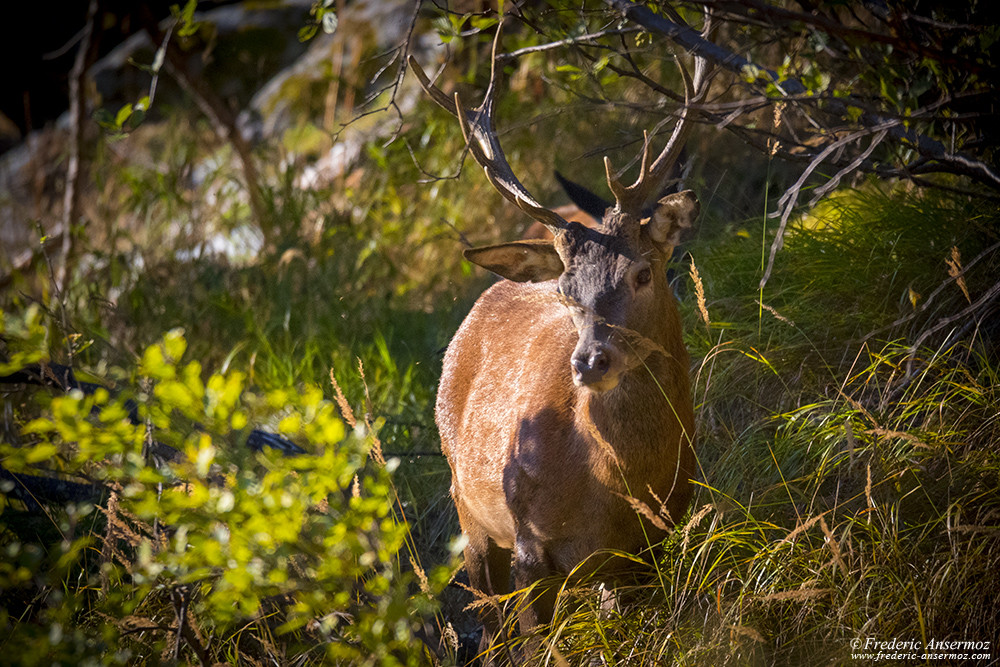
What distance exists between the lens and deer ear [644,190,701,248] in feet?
10.8

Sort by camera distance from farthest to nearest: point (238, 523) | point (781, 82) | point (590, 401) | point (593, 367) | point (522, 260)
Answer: point (522, 260) < point (590, 401) < point (781, 82) < point (593, 367) < point (238, 523)

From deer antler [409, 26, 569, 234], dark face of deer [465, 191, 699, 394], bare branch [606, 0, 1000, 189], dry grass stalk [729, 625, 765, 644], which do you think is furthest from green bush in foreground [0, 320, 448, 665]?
bare branch [606, 0, 1000, 189]

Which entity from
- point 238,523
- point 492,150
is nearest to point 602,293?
point 492,150

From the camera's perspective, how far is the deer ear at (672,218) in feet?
10.8

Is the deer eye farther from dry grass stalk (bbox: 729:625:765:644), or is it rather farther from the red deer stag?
dry grass stalk (bbox: 729:625:765:644)

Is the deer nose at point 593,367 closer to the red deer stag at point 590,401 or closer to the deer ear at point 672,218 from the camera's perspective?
the red deer stag at point 590,401

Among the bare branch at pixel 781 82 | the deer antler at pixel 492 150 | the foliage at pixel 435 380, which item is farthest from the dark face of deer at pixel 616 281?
the bare branch at pixel 781 82

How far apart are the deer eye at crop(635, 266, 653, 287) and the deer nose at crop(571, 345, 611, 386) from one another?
16.6 inches

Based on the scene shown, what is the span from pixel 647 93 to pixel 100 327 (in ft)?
16.1

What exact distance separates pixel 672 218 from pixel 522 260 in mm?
699

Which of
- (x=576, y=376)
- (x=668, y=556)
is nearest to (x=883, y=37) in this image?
(x=576, y=376)

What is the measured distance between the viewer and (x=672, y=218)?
333 centimetres

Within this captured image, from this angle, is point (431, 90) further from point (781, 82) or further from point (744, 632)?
point (744, 632)

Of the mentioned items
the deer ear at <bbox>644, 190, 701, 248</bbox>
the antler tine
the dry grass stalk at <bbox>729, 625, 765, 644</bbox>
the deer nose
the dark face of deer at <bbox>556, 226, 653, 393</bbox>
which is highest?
the antler tine
